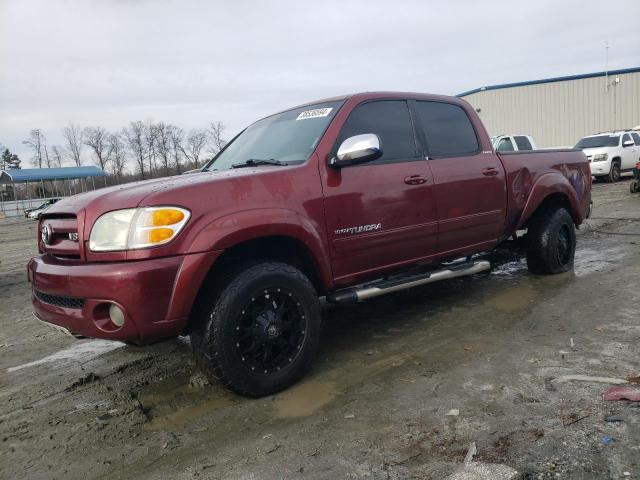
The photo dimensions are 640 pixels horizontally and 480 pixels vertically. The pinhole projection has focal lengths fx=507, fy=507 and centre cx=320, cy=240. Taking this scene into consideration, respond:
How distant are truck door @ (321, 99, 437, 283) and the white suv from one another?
16.7 meters

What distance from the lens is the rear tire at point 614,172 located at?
1836 centimetres

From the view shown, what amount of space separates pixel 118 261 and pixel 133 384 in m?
1.19

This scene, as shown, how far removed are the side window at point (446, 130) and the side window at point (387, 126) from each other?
0.68ft

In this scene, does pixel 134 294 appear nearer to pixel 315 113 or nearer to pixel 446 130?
pixel 315 113

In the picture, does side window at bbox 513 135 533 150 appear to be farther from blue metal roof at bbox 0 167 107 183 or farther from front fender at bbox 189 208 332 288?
blue metal roof at bbox 0 167 107 183

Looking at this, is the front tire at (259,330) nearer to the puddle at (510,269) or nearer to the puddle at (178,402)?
the puddle at (178,402)

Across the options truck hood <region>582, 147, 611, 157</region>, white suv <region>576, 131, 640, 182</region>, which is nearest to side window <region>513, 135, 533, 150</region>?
white suv <region>576, 131, 640, 182</region>

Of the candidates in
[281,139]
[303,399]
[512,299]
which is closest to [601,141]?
[512,299]

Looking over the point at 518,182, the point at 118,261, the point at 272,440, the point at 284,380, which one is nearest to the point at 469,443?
the point at 272,440

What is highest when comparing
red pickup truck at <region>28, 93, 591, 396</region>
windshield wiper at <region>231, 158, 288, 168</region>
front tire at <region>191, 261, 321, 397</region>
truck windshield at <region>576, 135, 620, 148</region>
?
truck windshield at <region>576, 135, 620, 148</region>

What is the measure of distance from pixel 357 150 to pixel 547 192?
9.08 ft

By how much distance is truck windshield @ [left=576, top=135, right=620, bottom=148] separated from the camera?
1861 cm

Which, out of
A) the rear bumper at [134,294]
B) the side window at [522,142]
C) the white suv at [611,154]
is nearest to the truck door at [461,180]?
the rear bumper at [134,294]

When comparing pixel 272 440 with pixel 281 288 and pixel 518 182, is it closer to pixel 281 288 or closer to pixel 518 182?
pixel 281 288
